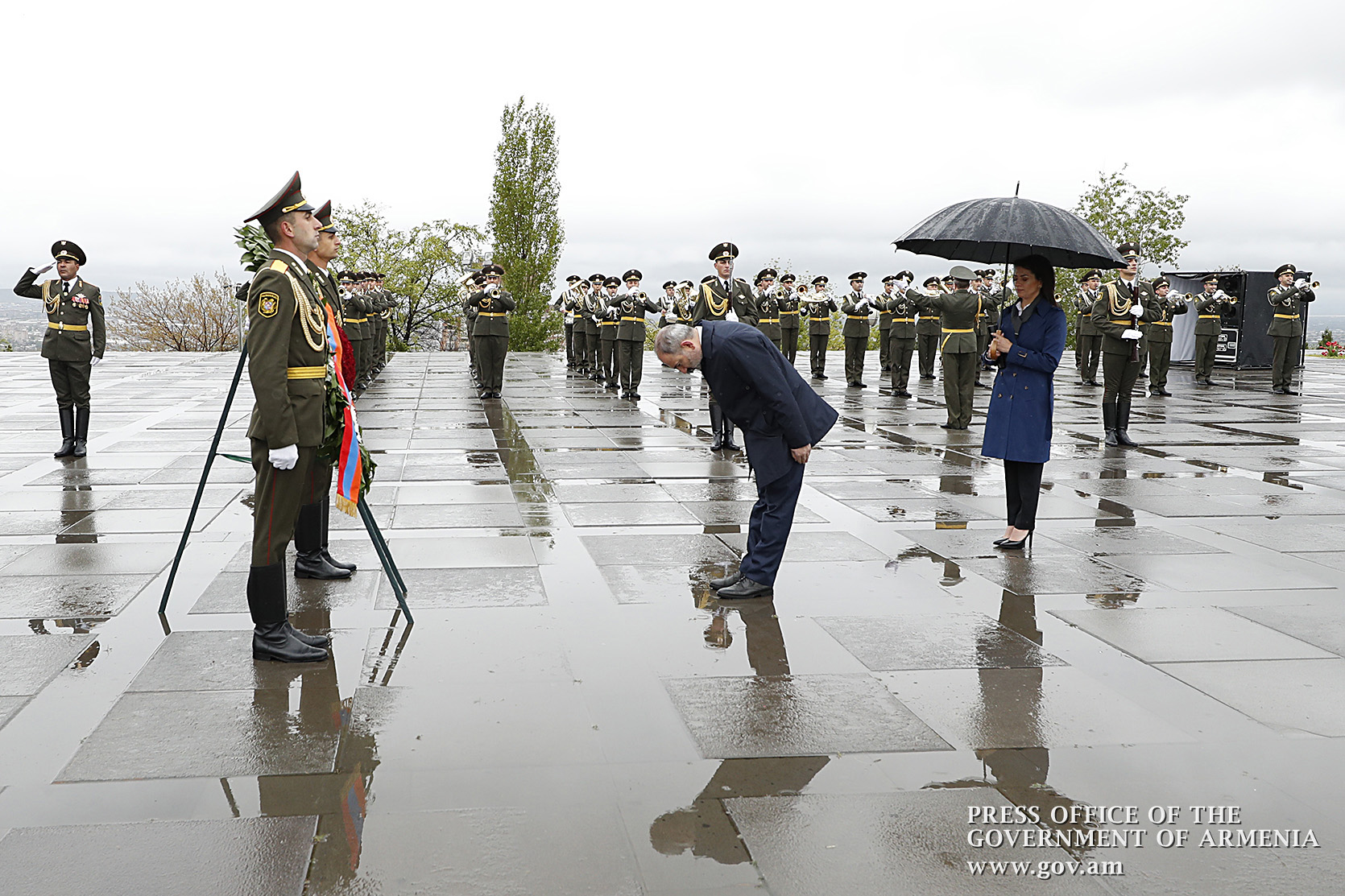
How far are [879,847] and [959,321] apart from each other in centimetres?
1145

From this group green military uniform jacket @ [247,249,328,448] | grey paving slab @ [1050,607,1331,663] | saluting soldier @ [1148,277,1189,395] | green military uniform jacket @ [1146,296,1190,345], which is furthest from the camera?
saluting soldier @ [1148,277,1189,395]

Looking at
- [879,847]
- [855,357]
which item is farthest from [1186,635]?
[855,357]

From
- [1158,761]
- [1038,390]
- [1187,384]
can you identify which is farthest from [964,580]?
[1187,384]

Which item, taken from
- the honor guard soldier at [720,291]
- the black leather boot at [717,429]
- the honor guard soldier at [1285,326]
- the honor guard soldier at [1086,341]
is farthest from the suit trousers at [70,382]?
the honor guard soldier at [1285,326]

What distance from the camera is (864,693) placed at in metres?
4.31

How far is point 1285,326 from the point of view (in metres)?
19.1

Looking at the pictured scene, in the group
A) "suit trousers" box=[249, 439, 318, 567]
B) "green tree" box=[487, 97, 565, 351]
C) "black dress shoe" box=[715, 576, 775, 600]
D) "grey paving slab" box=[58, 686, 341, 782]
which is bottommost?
"grey paving slab" box=[58, 686, 341, 782]

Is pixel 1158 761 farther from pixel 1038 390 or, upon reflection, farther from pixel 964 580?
pixel 1038 390

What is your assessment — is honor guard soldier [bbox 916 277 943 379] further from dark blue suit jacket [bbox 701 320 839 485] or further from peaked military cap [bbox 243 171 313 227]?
peaked military cap [bbox 243 171 313 227]

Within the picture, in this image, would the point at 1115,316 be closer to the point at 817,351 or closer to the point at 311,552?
the point at 311,552

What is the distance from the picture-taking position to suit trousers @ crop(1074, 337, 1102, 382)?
2326 centimetres

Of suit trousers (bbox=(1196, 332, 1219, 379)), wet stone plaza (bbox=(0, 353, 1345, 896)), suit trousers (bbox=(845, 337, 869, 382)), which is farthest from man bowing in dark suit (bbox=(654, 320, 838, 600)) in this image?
suit trousers (bbox=(1196, 332, 1219, 379))

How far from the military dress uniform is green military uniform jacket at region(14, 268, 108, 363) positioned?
33.8 feet

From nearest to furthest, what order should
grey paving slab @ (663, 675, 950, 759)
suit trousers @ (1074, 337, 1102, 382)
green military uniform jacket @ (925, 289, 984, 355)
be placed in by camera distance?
grey paving slab @ (663, 675, 950, 759), green military uniform jacket @ (925, 289, 984, 355), suit trousers @ (1074, 337, 1102, 382)
